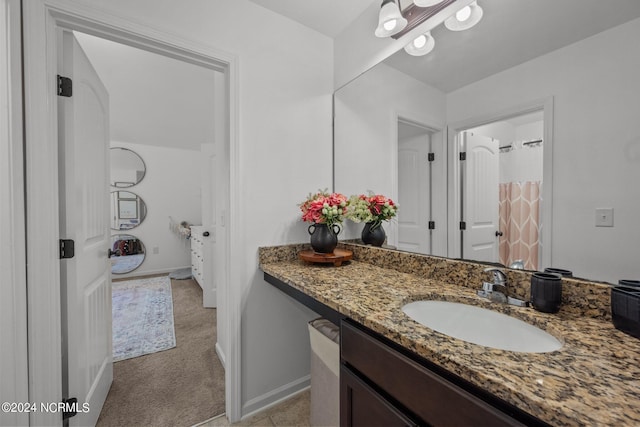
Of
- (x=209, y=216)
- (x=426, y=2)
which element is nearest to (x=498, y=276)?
(x=426, y=2)

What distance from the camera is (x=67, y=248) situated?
1130 millimetres

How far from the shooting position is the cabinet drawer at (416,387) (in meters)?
0.50

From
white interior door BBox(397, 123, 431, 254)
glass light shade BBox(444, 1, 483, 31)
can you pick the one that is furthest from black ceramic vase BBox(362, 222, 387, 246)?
glass light shade BBox(444, 1, 483, 31)

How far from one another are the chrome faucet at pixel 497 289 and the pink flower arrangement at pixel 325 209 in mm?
790

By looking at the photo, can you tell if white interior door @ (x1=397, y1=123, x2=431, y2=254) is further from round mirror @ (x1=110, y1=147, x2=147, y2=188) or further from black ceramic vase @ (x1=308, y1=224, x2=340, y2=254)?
round mirror @ (x1=110, y1=147, x2=147, y2=188)

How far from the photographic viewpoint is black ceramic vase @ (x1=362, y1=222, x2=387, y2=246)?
157 centimetres

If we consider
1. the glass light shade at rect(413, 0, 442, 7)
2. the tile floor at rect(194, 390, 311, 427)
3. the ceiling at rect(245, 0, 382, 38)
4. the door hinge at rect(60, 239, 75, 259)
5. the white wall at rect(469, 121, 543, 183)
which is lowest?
the tile floor at rect(194, 390, 311, 427)

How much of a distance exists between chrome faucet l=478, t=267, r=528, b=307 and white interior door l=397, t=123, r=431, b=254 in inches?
13.7

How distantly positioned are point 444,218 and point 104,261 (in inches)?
77.6

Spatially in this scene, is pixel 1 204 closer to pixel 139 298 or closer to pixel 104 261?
pixel 104 261

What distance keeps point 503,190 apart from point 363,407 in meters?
0.90

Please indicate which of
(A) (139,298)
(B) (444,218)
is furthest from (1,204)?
(A) (139,298)

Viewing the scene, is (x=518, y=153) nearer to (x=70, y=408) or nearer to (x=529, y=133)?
(x=529, y=133)

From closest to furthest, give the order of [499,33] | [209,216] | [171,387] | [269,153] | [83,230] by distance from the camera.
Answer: [499,33] → [83,230] → [269,153] → [171,387] → [209,216]
